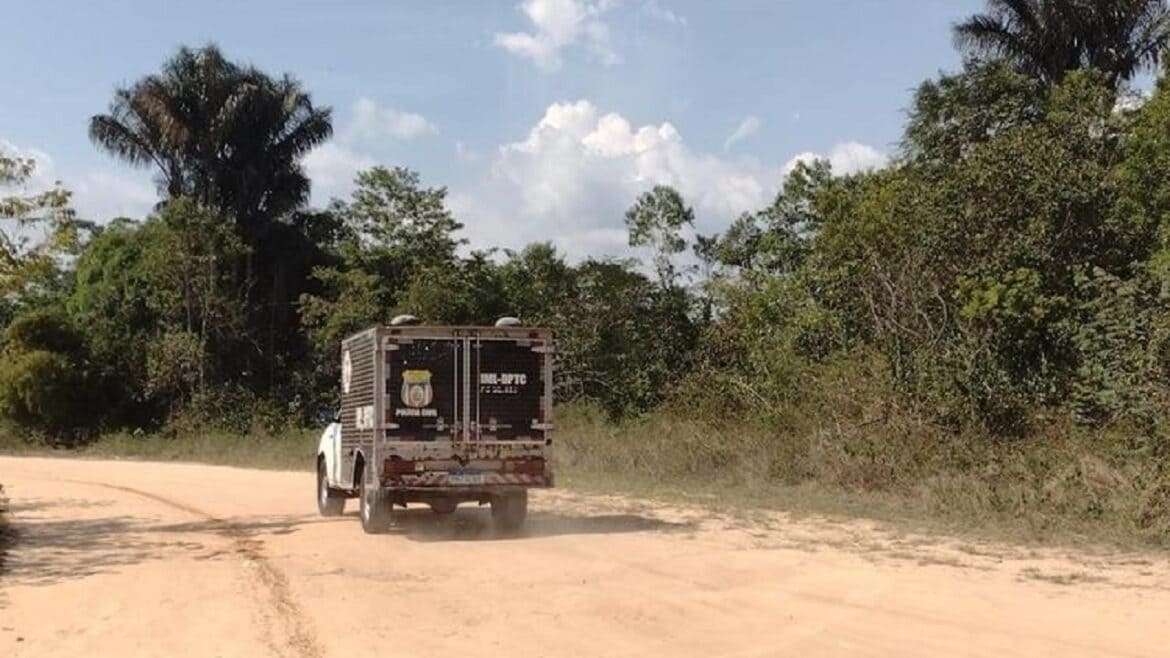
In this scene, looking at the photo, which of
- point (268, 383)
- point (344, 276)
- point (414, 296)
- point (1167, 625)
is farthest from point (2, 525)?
point (268, 383)

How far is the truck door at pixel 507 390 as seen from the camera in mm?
15219

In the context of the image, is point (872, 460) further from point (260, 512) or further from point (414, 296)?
point (414, 296)

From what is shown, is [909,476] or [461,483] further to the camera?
[909,476]

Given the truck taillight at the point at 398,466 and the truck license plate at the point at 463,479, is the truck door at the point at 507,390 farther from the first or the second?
the truck taillight at the point at 398,466

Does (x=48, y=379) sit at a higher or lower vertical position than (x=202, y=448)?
Result: higher

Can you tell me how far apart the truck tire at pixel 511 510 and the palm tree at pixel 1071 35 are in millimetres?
25051

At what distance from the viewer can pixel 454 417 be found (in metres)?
15.1

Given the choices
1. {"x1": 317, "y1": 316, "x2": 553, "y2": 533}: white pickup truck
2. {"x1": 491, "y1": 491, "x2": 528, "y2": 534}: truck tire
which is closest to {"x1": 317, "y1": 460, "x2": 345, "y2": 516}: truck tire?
{"x1": 317, "y1": 316, "x2": 553, "y2": 533}: white pickup truck

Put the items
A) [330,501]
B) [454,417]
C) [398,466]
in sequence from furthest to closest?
[330,501] → [454,417] → [398,466]

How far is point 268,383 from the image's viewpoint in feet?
154

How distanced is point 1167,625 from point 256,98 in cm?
4248

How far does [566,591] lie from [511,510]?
16.3ft

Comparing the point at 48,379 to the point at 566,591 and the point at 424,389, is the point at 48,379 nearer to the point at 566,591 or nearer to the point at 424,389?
the point at 424,389

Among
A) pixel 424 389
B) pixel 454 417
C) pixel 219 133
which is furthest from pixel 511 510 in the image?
pixel 219 133
